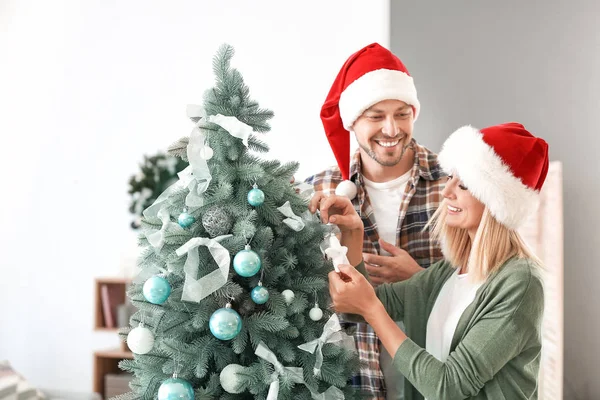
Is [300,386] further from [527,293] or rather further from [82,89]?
[82,89]

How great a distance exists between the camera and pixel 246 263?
1.09 meters

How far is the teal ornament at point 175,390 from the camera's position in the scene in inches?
41.8

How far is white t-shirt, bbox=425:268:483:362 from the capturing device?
1.47 metres

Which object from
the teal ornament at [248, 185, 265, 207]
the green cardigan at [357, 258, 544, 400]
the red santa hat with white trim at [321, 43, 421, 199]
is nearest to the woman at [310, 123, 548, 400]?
the green cardigan at [357, 258, 544, 400]

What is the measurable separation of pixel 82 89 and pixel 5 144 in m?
0.76

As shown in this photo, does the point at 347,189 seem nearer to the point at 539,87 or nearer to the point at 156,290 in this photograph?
the point at 156,290

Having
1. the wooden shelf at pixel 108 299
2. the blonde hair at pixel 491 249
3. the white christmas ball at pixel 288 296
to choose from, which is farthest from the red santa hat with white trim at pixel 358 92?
the wooden shelf at pixel 108 299

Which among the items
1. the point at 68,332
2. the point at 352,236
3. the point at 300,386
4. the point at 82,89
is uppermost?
the point at 82,89

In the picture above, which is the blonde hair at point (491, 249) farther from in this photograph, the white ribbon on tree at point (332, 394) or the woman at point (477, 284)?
the white ribbon on tree at point (332, 394)

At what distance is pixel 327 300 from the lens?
51.4 inches

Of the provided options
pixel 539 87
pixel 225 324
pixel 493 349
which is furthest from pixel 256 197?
pixel 539 87

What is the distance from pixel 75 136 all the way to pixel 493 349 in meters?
3.56

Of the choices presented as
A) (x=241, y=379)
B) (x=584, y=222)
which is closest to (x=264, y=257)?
(x=241, y=379)

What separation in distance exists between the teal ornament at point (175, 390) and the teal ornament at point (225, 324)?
0.36 feet
